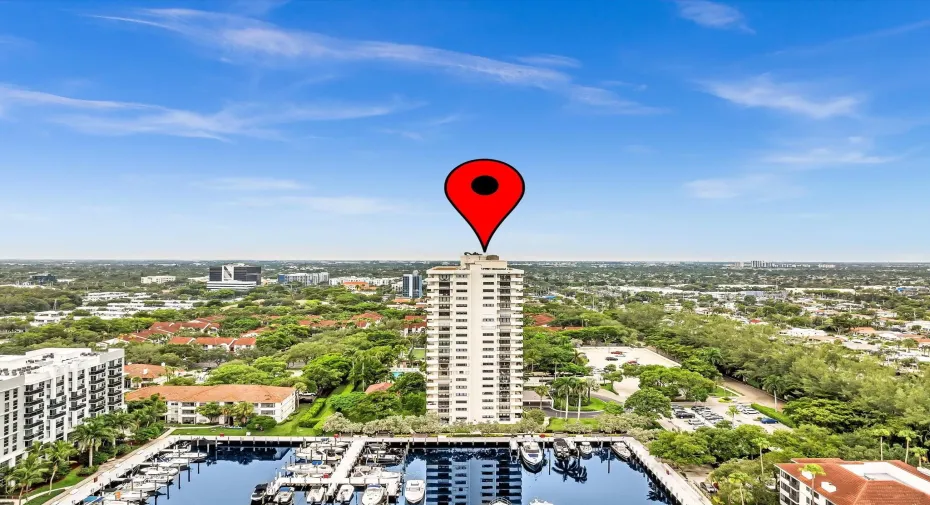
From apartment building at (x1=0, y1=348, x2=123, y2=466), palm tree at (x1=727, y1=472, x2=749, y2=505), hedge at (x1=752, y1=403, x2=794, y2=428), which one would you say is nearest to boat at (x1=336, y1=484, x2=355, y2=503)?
apartment building at (x1=0, y1=348, x2=123, y2=466)

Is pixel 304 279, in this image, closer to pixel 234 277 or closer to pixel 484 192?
pixel 234 277

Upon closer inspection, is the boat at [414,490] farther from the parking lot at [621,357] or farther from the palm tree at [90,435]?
the parking lot at [621,357]

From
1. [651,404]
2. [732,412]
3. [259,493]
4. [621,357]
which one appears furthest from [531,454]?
[621,357]

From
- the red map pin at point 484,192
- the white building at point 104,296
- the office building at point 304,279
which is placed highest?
the red map pin at point 484,192

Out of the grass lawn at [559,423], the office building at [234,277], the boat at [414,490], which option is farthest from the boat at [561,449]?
the office building at [234,277]

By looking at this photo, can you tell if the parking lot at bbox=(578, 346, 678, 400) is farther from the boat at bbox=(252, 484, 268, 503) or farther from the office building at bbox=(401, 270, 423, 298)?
the office building at bbox=(401, 270, 423, 298)

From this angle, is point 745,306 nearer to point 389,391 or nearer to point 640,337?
point 640,337
